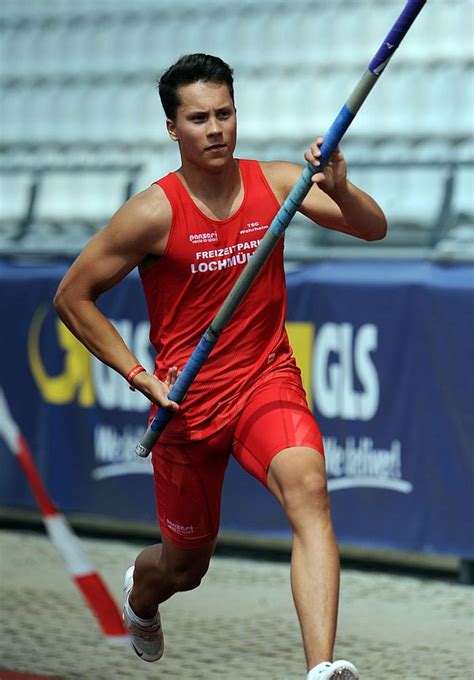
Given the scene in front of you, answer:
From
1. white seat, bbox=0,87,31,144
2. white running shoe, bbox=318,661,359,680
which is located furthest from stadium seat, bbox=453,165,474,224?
white running shoe, bbox=318,661,359,680

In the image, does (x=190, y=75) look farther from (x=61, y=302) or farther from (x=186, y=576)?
(x=186, y=576)

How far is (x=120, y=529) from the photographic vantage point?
870 centimetres

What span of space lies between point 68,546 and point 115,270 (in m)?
3.21

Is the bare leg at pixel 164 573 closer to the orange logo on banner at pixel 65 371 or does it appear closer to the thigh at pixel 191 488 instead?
the thigh at pixel 191 488

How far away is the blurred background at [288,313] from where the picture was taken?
21.8ft

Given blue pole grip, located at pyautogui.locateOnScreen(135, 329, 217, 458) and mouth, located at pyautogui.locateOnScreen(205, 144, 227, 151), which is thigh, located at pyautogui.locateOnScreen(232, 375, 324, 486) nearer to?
blue pole grip, located at pyautogui.locateOnScreen(135, 329, 217, 458)

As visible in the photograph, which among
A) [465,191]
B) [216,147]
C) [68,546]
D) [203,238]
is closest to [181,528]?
[203,238]

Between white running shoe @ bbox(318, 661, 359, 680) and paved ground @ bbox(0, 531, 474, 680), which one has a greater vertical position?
white running shoe @ bbox(318, 661, 359, 680)

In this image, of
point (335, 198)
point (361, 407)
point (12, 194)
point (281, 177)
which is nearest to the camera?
point (335, 198)

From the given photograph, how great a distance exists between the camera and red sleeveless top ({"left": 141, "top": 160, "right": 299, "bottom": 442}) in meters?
4.55

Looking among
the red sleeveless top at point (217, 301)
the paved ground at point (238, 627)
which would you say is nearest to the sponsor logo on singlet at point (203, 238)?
the red sleeveless top at point (217, 301)

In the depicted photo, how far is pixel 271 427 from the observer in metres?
4.44

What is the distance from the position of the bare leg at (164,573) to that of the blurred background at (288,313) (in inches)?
17.8

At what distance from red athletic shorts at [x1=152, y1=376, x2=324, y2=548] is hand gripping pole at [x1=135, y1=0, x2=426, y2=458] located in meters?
0.18
